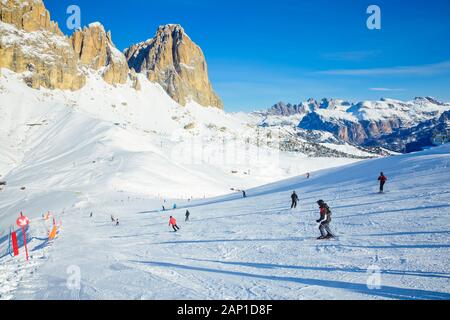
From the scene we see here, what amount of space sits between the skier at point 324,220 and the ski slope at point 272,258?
1.68 ft

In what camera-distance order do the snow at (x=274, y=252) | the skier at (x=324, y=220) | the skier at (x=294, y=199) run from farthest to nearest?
1. the skier at (x=294, y=199)
2. the skier at (x=324, y=220)
3. the snow at (x=274, y=252)

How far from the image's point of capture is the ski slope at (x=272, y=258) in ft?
31.8

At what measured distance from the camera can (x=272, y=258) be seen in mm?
12977

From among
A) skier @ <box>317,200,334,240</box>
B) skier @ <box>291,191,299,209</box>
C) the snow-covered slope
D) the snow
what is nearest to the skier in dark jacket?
skier @ <box>291,191,299,209</box>

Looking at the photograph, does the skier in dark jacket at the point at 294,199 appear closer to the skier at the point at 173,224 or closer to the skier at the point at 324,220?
the skier at the point at 173,224

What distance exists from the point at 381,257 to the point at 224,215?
16.4m

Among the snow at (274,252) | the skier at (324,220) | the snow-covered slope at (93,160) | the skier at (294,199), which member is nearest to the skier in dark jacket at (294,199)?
the skier at (294,199)

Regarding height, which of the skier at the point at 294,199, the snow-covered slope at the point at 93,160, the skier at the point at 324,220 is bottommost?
the skier at the point at 324,220

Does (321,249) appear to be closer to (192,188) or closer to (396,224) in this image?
(396,224)

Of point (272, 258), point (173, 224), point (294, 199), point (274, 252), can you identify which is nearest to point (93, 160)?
point (173, 224)

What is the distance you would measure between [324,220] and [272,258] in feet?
10.8

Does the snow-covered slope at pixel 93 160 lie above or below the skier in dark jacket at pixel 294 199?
above

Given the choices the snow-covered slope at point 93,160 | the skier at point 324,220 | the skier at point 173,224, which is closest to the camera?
the skier at point 324,220

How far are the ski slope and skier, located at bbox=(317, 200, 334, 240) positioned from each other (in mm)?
→ 512
